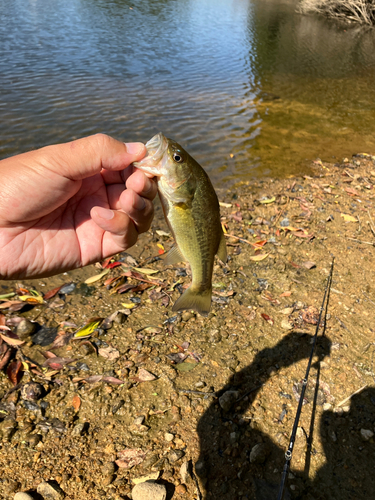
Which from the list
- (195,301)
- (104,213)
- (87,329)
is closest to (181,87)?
(87,329)

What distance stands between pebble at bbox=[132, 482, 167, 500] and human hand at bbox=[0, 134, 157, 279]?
2.02 meters

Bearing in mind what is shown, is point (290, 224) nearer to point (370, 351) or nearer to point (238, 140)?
point (370, 351)

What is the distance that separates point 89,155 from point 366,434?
12.4ft

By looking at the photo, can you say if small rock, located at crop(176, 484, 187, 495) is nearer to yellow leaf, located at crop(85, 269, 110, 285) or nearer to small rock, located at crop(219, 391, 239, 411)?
small rock, located at crop(219, 391, 239, 411)

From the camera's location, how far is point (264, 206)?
743 centimetres

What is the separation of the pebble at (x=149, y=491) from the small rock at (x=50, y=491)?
23.8 inches

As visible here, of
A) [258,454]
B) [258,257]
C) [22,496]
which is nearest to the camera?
[22,496]

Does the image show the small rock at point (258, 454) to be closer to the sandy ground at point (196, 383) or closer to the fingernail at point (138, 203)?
the sandy ground at point (196, 383)

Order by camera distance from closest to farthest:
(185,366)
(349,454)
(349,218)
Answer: (349,454), (185,366), (349,218)

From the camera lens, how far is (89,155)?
2.63m

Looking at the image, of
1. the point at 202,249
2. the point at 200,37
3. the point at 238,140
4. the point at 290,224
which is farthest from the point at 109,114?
the point at 200,37

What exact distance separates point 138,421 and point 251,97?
14.5m

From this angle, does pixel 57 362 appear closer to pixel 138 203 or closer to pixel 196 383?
pixel 196 383

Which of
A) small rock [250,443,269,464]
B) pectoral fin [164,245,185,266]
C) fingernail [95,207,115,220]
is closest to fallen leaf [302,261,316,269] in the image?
small rock [250,443,269,464]
